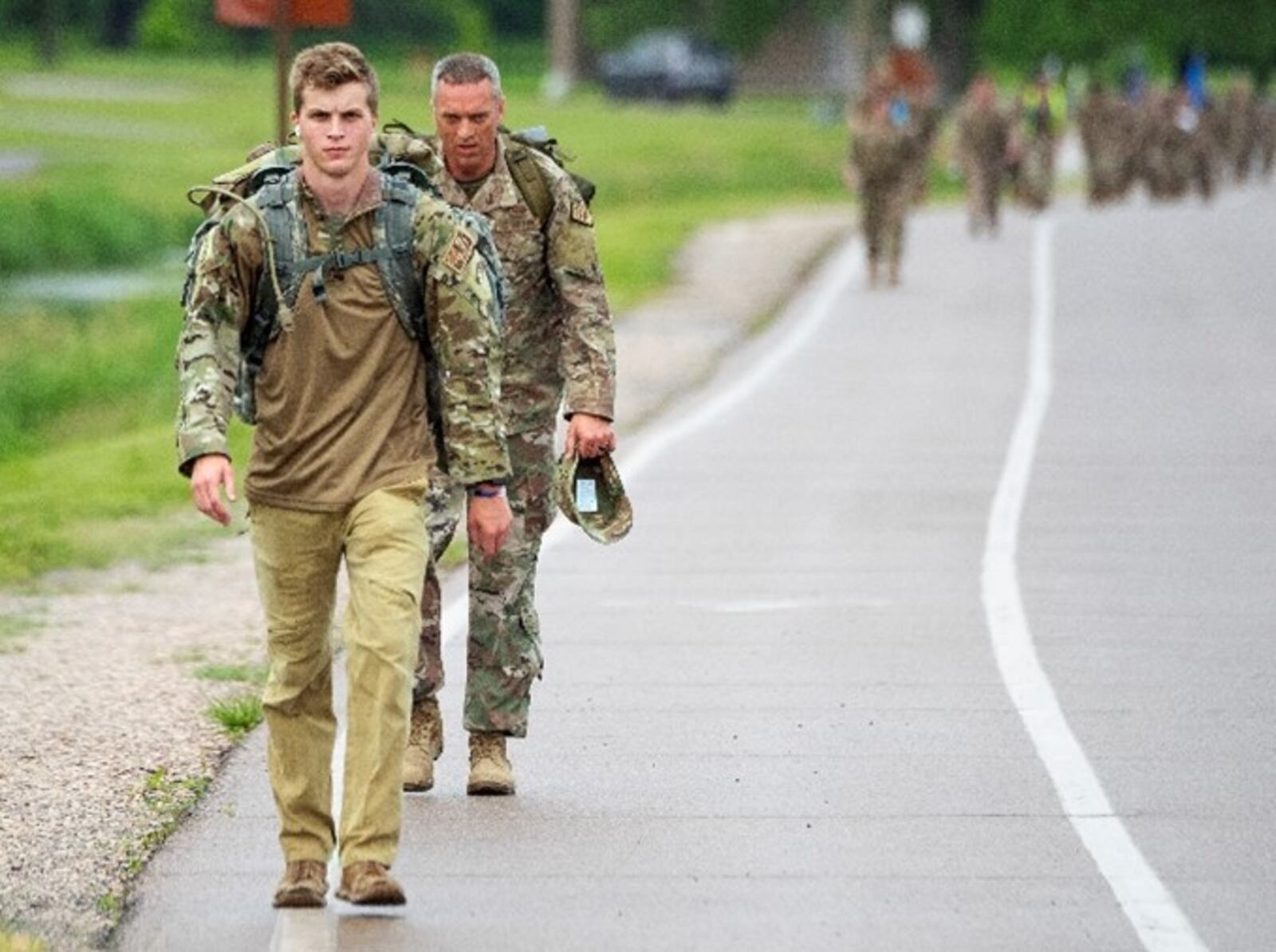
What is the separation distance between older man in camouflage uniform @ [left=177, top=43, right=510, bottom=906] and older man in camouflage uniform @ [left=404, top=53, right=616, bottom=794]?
1174 mm

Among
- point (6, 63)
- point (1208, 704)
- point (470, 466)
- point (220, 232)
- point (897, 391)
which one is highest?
point (220, 232)

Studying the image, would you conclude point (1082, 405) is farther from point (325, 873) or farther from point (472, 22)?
point (472, 22)

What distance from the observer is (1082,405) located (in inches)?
939

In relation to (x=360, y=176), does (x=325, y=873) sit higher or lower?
lower

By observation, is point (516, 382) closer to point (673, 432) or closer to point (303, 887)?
point (303, 887)

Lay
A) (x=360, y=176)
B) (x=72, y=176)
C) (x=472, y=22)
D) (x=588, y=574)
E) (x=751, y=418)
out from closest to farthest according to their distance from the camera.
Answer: (x=360, y=176), (x=588, y=574), (x=751, y=418), (x=72, y=176), (x=472, y=22)

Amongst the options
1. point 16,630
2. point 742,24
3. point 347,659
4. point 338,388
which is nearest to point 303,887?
point 347,659

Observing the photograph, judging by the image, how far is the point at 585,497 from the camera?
9859mm

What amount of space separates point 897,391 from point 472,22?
76842 millimetres

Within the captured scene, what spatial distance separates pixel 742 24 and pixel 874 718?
84.8 meters

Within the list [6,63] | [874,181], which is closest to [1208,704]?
[874,181]

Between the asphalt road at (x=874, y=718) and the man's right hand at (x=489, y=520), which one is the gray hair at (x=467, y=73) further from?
the asphalt road at (x=874, y=718)

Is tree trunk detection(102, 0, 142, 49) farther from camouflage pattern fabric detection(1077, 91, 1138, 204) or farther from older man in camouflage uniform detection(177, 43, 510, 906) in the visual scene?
older man in camouflage uniform detection(177, 43, 510, 906)

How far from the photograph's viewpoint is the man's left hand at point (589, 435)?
967cm
